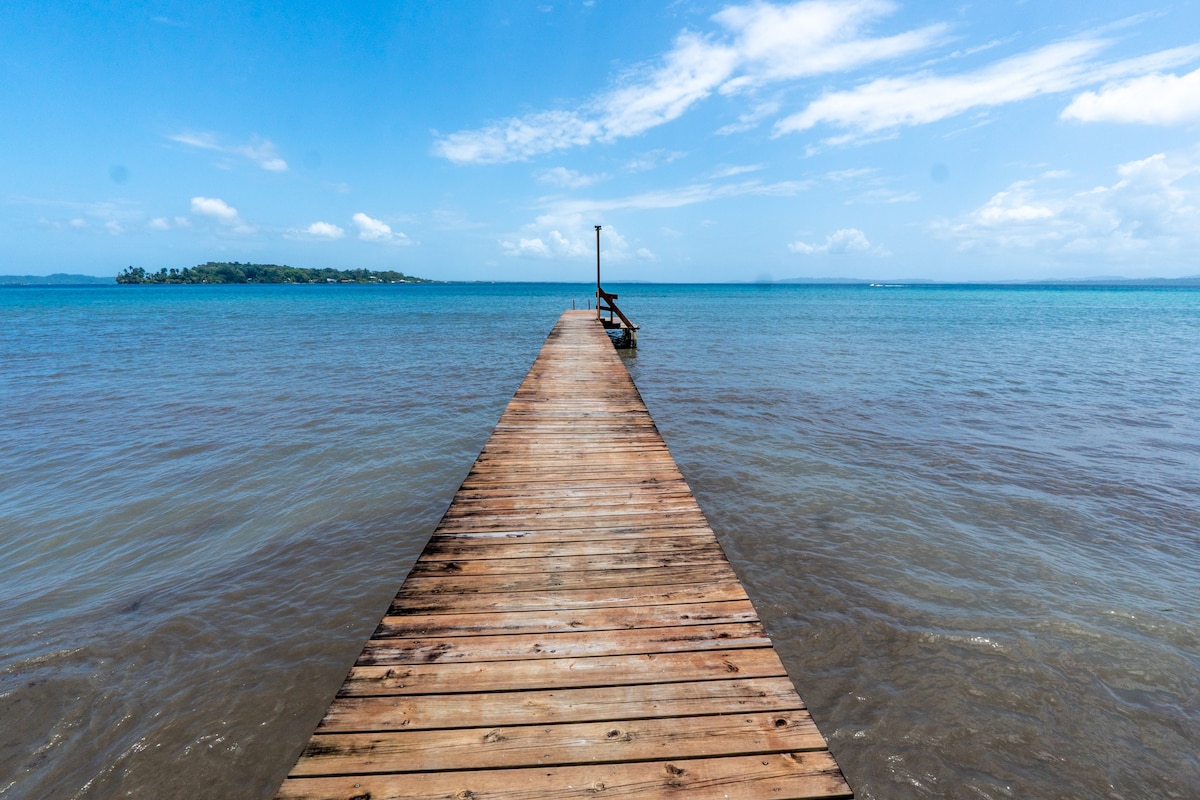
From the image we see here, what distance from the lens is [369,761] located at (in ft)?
7.31

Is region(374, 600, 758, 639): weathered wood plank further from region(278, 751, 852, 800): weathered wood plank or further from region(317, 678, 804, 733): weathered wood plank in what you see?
region(278, 751, 852, 800): weathered wood plank

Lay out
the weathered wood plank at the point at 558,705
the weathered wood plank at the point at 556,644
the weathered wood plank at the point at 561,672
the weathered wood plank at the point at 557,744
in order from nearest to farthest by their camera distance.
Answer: the weathered wood plank at the point at 557,744, the weathered wood plank at the point at 558,705, the weathered wood plank at the point at 561,672, the weathered wood plank at the point at 556,644

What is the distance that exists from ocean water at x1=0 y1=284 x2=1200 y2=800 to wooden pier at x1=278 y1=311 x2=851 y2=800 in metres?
1.46

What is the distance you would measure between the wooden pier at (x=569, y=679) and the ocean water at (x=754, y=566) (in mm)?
1462

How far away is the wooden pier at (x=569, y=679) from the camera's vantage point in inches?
85.5

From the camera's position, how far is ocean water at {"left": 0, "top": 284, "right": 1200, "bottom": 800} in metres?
3.56

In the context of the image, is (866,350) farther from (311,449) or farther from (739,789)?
(739,789)

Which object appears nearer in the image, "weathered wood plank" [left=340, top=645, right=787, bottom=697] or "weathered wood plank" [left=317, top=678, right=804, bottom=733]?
"weathered wood plank" [left=317, top=678, right=804, bottom=733]

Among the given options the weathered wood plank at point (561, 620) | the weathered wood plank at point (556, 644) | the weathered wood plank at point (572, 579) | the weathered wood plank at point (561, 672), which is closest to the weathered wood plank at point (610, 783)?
the weathered wood plank at point (561, 672)

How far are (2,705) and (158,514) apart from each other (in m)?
3.60

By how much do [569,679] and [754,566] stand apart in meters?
3.63

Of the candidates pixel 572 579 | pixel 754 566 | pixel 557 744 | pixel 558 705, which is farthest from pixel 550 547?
pixel 754 566

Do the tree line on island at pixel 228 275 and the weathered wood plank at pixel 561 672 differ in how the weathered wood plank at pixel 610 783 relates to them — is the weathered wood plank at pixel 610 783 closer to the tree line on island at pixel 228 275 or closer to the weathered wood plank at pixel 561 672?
the weathered wood plank at pixel 561 672

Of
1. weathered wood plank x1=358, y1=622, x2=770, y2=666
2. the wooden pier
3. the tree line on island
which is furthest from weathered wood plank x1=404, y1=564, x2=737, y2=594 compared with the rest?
the tree line on island
